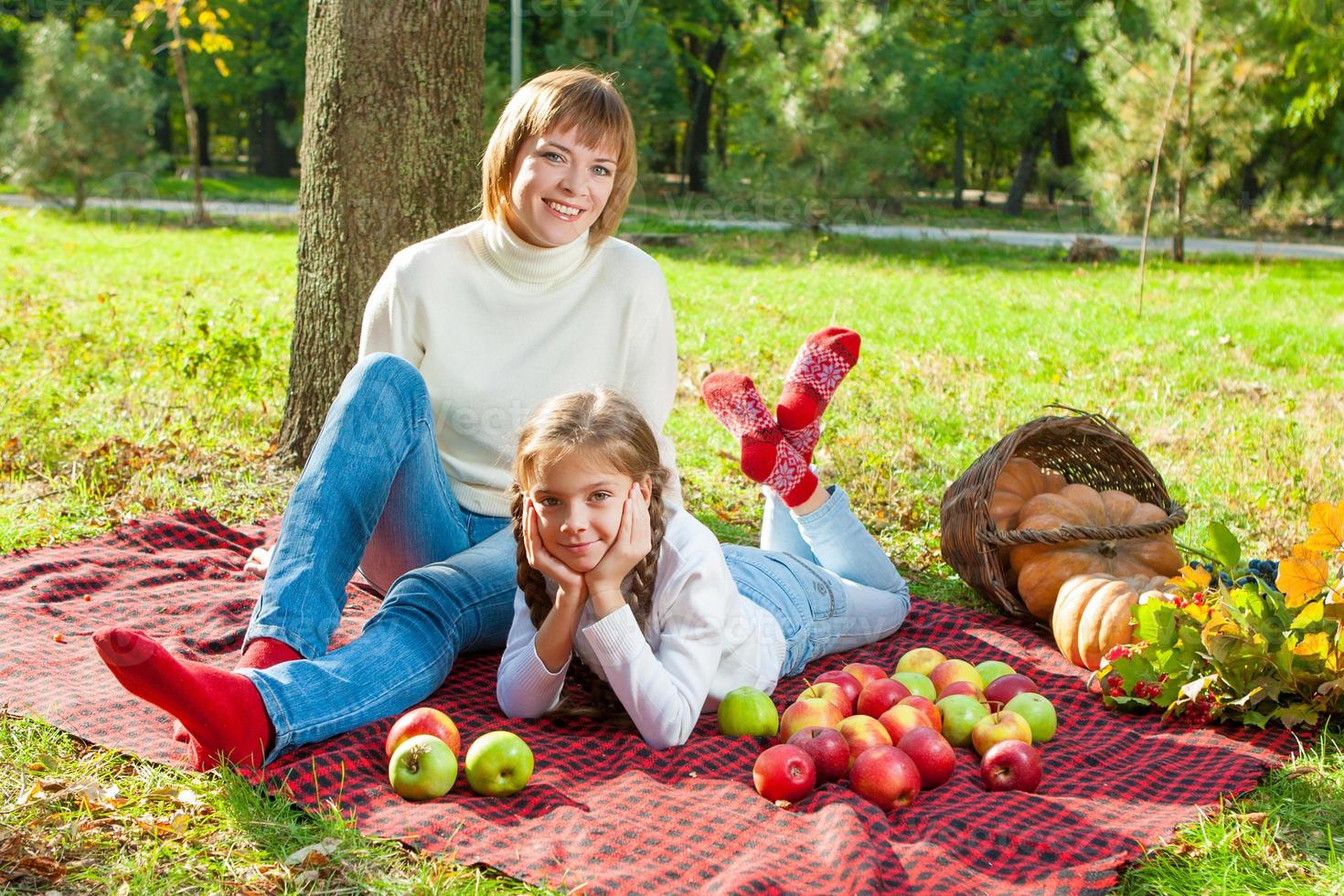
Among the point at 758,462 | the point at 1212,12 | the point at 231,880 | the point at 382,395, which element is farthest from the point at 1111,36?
the point at 231,880

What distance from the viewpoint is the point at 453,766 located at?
109 inches

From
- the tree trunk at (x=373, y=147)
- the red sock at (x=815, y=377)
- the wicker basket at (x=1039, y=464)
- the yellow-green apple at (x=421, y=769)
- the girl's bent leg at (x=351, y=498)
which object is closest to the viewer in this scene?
the yellow-green apple at (x=421, y=769)

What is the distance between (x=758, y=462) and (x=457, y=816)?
1661 mm

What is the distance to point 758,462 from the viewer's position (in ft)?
12.9

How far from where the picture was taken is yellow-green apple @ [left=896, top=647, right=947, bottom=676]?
11.5ft

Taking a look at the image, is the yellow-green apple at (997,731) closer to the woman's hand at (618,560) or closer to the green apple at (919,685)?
the green apple at (919,685)

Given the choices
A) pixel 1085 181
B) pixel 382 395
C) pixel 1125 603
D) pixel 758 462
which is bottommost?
pixel 1125 603

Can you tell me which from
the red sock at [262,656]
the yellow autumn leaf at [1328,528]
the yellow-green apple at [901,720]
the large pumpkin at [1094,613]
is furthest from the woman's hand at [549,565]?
the yellow autumn leaf at [1328,528]

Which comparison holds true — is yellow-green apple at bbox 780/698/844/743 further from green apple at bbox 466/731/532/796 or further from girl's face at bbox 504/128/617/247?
girl's face at bbox 504/128/617/247

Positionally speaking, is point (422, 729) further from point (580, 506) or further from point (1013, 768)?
point (1013, 768)

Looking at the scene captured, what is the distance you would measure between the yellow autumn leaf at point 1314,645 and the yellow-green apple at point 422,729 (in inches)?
82.4

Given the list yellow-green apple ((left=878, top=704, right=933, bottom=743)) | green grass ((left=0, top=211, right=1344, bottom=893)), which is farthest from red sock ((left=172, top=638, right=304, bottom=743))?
yellow-green apple ((left=878, top=704, right=933, bottom=743))

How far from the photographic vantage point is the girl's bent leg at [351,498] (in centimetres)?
293

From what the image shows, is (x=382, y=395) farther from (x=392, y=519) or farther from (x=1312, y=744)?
(x=1312, y=744)
